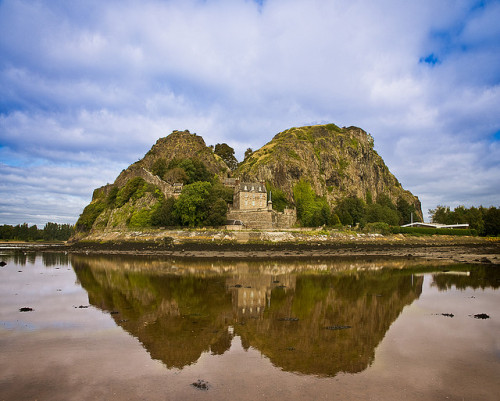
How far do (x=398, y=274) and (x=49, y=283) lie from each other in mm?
23569

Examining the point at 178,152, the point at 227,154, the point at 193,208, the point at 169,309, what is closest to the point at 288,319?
the point at 169,309

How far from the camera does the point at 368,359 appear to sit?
8234mm

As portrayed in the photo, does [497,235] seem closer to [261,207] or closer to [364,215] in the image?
[364,215]

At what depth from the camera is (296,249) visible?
1702 inches

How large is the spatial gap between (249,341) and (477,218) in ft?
261

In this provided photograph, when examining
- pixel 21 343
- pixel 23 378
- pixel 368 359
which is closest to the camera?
pixel 23 378

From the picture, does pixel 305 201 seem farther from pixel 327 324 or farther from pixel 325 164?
pixel 327 324

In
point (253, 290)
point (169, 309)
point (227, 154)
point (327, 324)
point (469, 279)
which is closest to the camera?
point (327, 324)

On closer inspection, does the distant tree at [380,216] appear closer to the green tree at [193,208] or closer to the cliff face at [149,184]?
the cliff face at [149,184]

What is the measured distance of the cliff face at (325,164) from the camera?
81875mm

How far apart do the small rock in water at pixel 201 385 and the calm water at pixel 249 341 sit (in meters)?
0.05

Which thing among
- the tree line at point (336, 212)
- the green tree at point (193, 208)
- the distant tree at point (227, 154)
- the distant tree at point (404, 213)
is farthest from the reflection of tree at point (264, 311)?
the distant tree at point (227, 154)

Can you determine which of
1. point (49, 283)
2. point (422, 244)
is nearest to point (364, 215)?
point (422, 244)

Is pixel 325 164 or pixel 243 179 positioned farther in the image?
pixel 325 164
